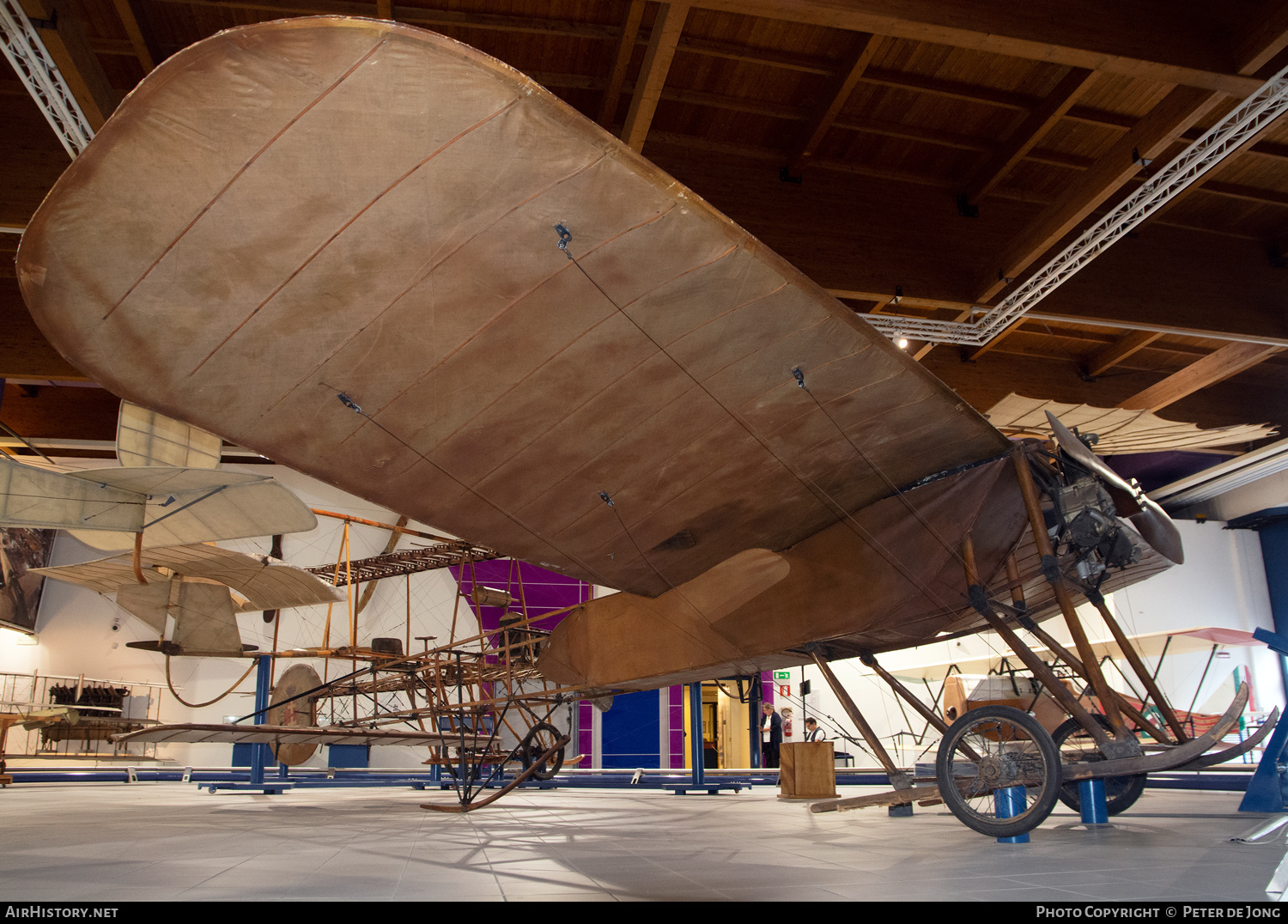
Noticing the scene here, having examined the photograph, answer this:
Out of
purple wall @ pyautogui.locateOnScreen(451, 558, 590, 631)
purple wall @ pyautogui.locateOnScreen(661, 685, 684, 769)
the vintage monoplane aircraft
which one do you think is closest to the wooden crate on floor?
the vintage monoplane aircraft

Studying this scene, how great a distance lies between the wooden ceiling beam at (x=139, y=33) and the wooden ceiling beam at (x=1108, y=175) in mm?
7618

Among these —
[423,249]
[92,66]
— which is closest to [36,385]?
[92,66]

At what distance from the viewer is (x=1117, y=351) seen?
14.2 meters

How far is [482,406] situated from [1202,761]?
455 centimetres

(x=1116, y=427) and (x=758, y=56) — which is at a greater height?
(x=758, y=56)

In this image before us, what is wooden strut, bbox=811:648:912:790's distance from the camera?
16.4 feet

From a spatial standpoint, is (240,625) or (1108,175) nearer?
(1108,175)

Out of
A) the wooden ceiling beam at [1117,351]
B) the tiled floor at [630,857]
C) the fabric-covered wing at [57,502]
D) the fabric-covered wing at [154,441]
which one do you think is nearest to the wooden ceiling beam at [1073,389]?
the wooden ceiling beam at [1117,351]

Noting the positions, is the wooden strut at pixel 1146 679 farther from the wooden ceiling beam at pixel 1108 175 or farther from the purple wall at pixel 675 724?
the purple wall at pixel 675 724

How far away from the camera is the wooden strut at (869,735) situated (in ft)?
16.4

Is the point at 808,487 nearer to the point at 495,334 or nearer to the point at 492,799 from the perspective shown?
the point at 495,334

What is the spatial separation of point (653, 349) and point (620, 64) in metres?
5.54

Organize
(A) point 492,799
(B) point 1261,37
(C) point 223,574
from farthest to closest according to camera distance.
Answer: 1. (C) point 223,574
2. (A) point 492,799
3. (B) point 1261,37

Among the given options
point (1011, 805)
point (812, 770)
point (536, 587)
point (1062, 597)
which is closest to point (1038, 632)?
point (1062, 597)
